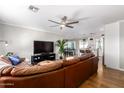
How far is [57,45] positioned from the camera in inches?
257

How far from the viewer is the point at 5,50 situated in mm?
5418

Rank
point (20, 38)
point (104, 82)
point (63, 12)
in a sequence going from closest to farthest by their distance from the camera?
point (104, 82) → point (63, 12) → point (20, 38)

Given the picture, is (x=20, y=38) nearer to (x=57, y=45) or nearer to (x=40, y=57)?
(x=40, y=57)

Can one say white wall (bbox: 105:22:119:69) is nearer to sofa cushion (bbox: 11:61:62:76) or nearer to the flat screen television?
the flat screen television

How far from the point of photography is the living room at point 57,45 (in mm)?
1871

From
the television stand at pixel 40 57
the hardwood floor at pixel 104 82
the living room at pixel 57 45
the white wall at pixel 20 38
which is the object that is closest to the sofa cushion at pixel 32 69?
the living room at pixel 57 45

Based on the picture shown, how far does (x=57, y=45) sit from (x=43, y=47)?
1.20 metres

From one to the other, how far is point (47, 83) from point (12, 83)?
600 millimetres

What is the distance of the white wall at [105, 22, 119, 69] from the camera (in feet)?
16.8

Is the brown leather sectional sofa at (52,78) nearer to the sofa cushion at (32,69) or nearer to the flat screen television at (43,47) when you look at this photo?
the sofa cushion at (32,69)

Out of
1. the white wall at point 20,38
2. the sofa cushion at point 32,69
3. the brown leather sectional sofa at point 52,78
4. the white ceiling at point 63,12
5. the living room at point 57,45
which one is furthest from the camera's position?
the white wall at point 20,38

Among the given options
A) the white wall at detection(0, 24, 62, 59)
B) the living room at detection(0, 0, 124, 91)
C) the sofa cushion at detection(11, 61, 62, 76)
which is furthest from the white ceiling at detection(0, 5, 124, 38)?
the sofa cushion at detection(11, 61, 62, 76)

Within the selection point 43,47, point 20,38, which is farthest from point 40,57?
point 20,38
